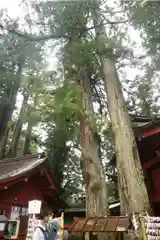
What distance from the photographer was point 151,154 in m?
8.06

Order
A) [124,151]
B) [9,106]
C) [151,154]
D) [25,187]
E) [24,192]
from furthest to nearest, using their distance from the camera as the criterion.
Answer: [9,106] → [25,187] → [24,192] → [151,154] → [124,151]

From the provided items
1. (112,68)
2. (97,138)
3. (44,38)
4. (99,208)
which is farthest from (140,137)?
(44,38)

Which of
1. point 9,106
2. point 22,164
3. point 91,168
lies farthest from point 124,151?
point 9,106

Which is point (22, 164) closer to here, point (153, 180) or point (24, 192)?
point (24, 192)

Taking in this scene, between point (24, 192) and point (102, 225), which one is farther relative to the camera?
point (24, 192)

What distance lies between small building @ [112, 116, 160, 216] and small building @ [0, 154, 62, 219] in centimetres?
375

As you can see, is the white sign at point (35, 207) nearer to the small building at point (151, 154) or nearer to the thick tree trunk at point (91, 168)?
the thick tree trunk at point (91, 168)

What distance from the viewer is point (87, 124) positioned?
6.93m

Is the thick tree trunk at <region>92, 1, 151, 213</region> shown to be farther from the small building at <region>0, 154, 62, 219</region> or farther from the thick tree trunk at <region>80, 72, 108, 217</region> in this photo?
the small building at <region>0, 154, 62, 219</region>

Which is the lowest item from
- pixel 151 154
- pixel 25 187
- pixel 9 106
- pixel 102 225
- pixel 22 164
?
pixel 102 225

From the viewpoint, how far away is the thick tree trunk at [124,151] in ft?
16.4

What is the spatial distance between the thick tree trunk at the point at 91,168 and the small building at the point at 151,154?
1.58 meters

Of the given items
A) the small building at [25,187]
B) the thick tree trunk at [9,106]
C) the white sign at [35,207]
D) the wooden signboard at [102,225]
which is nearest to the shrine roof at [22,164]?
the small building at [25,187]

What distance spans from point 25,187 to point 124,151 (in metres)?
4.64
